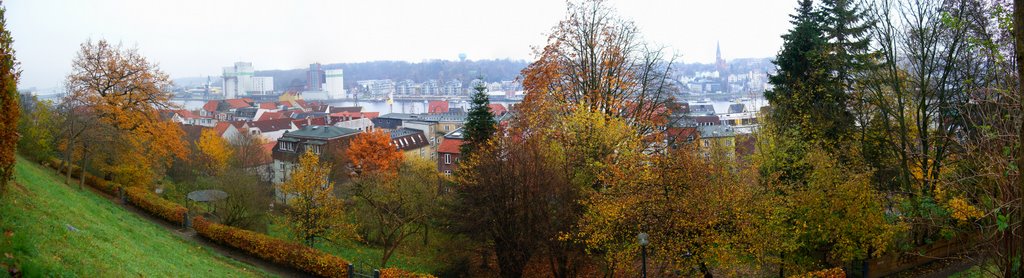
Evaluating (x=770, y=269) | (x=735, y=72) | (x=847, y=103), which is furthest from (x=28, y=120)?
(x=735, y=72)

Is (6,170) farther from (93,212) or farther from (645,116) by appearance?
(645,116)

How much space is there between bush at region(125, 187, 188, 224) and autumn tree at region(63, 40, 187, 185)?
2273 millimetres

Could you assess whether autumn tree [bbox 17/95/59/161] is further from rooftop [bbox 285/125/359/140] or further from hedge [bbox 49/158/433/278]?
rooftop [bbox 285/125/359/140]

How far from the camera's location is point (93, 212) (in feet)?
48.9

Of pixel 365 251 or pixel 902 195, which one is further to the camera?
pixel 365 251

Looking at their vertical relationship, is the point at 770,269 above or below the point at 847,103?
below

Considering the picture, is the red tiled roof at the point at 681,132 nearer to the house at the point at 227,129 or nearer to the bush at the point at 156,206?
the bush at the point at 156,206

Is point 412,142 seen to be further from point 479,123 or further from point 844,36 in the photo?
point 844,36

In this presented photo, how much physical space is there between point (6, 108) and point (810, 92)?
789 inches

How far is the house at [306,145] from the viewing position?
1623 inches

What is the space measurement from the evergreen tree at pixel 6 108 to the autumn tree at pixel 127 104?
49.9 ft

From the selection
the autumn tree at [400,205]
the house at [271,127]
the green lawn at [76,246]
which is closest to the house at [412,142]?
the house at [271,127]

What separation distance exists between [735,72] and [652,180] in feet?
627

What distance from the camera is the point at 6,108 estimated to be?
416 inches
